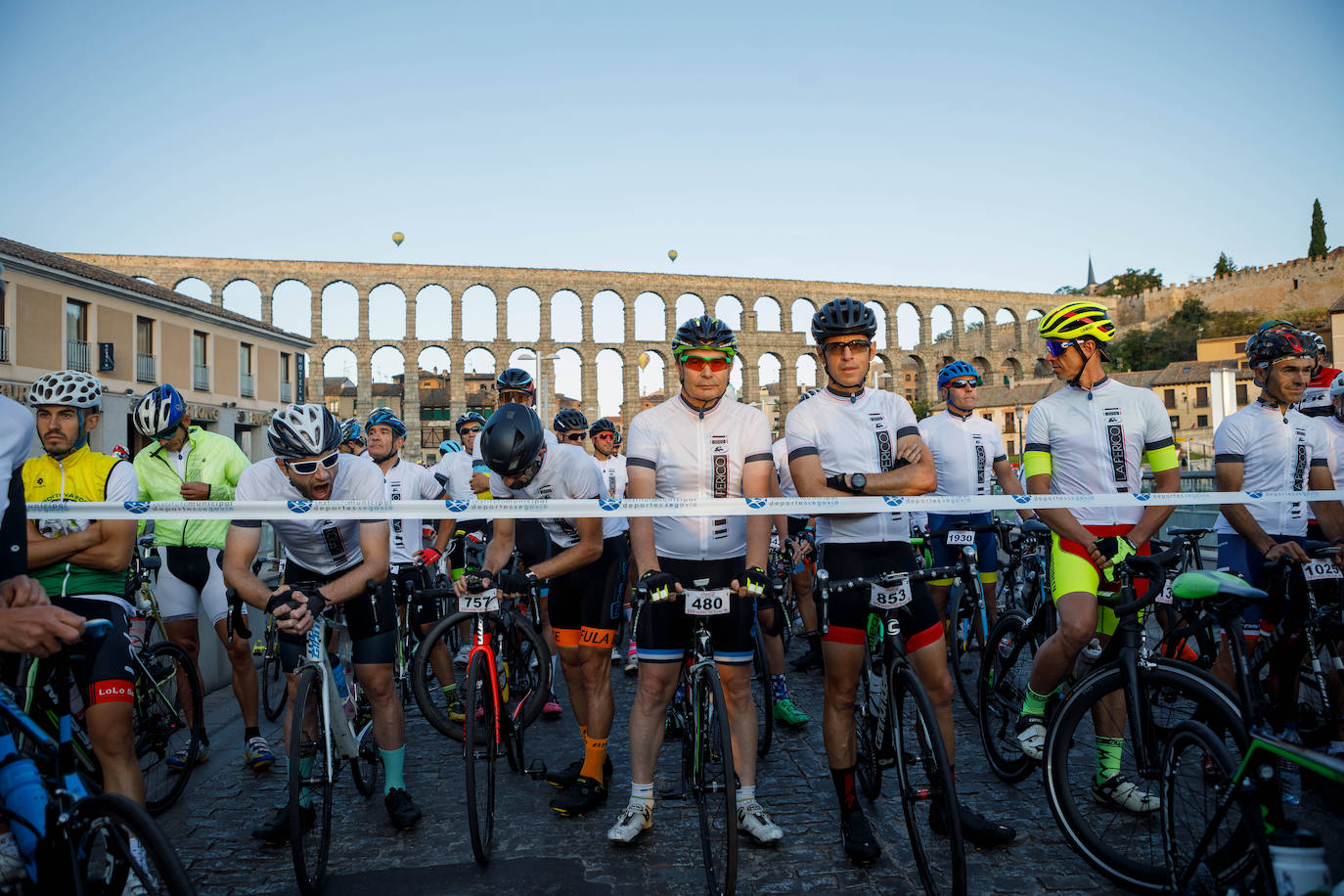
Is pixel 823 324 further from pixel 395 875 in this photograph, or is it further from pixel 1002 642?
pixel 395 875

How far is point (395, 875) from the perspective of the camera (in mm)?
3461

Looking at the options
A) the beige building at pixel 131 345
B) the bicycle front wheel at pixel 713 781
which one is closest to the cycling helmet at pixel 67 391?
the bicycle front wheel at pixel 713 781

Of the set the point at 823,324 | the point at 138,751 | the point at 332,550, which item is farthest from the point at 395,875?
the point at 823,324

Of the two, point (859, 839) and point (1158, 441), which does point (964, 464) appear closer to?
point (1158, 441)

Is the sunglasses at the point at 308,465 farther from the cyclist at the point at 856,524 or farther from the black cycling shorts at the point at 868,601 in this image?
the black cycling shorts at the point at 868,601

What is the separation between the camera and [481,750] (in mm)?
3814

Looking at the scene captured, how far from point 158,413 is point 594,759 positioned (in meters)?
3.55

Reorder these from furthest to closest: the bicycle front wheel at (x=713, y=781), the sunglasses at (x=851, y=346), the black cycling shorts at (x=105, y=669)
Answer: the sunglasses at (x=851, y=346)
the black cycling shorts at (x=105, y=669)
the bicycle front wheel at (x=713, y=781)

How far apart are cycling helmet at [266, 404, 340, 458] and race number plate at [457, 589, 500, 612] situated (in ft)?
3.07

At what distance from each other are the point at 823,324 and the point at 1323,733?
292 cm

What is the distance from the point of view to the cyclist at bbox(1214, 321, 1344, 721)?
4281 millimetres

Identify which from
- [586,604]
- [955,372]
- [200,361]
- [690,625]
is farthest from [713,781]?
[200,361]

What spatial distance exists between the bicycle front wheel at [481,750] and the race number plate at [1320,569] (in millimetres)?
3814

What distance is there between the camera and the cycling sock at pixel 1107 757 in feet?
11.7
